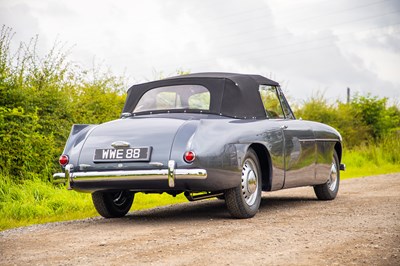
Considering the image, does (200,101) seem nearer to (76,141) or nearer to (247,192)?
(247,192)

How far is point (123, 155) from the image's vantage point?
24.0ft

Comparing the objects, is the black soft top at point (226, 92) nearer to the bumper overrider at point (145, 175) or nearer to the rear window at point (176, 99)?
the rear window at point (176, 99)

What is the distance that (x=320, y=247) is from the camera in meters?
5.70

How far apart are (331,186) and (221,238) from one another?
14.5 ft

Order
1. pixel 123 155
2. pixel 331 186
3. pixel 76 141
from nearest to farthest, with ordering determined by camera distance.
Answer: pixel 123 155
pixel 76 141
pixel 331 186

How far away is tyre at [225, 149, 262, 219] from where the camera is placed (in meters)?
7.64

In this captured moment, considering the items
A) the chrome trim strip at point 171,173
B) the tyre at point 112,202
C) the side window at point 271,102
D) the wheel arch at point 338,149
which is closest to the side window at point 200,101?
the side window at point 271,102

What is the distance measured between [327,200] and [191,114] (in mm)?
3215

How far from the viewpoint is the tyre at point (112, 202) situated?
27.3 feet

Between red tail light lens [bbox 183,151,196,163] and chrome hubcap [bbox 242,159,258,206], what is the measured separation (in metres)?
0.90

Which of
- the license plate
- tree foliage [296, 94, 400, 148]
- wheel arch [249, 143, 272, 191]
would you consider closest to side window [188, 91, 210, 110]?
wheel arch [249, 143, 272, 191]

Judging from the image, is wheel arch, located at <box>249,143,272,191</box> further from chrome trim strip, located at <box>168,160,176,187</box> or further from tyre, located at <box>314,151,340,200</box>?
tyre, located at <box>314,151,340,200</box>

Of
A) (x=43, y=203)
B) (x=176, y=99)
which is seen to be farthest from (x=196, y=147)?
(x=43, y=203)

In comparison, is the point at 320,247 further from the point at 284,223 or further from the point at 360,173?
the point at 360,173
